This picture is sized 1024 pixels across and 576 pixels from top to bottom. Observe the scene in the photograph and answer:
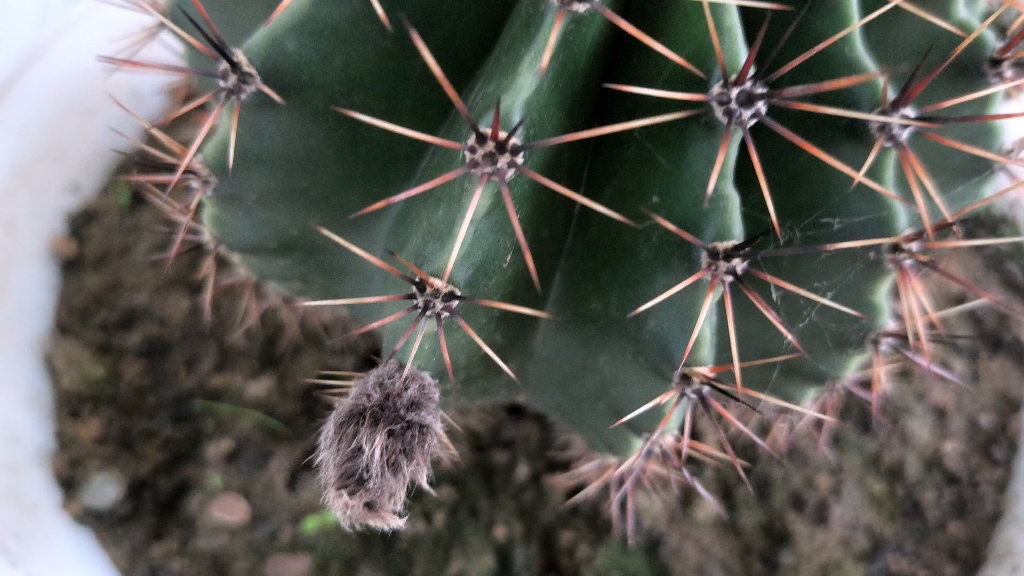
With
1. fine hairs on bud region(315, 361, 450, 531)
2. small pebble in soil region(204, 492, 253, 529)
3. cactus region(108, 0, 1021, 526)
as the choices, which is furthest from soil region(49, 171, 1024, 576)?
fine hairs on bud region(315, 361, 450, 531)

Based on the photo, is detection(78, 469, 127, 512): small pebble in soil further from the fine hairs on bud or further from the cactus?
the fine hairs on bud

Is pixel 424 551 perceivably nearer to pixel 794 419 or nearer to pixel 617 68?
pixel 794 419

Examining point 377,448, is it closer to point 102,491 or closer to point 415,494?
point 415,494

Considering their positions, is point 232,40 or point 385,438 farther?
point 232,40

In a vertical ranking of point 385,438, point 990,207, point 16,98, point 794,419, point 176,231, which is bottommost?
point 385,438

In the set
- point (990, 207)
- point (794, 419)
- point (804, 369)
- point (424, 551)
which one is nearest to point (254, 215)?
point (424, 551)

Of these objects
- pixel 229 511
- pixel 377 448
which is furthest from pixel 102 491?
pixel 377 448

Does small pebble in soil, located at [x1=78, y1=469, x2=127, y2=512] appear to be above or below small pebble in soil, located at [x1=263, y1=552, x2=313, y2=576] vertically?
above

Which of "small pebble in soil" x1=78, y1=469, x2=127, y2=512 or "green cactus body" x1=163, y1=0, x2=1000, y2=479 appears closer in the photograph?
"green cactus body" x1=163, y1=0, x2=1000, y2=479
